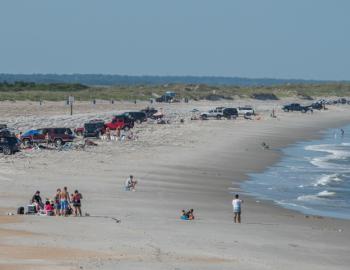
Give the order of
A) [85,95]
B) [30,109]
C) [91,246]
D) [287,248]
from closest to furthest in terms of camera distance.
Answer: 1. [91,246]
2. [287,248]
3. [30,109]
4. [85,95]

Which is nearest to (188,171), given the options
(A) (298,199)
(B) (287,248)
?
(A) (298,199)

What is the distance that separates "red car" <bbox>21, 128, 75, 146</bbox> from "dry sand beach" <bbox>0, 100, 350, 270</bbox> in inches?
85.4

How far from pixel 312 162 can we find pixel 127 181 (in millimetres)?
19569

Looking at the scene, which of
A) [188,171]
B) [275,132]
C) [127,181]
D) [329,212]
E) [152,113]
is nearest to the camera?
[329,212]

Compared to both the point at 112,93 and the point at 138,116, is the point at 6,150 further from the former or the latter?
the point at 112,93

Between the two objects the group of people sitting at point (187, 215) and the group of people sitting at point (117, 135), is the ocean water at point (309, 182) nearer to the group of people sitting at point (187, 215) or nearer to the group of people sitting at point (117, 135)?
the group of people sitting at point (187, 215)

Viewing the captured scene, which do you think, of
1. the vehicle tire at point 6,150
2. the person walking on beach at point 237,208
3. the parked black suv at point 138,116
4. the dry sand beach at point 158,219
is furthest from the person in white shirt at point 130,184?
the parked black suv at point 138,116

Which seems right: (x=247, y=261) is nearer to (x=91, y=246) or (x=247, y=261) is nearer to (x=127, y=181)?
(x=91, y=246)

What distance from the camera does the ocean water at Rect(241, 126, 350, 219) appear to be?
1430 inches

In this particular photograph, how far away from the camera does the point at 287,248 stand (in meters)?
25.2

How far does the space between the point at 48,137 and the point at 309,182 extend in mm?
16506

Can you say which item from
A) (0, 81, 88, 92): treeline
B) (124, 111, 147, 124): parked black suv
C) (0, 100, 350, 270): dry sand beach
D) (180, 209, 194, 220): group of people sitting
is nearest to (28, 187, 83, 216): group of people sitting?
(0, 100, 350, 270): dry sand beach

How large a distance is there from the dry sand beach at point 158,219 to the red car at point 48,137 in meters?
2.17

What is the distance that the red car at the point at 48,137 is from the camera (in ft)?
177
